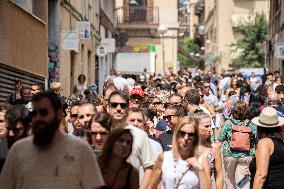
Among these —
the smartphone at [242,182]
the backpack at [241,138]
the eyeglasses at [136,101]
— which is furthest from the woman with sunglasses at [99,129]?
the eyeglasses at [136,101]

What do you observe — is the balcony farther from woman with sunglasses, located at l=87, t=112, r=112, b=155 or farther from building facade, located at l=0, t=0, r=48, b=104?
woman with sunglasses, located at l=87, t=112, r=112, b=155

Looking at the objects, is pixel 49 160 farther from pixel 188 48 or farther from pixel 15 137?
pixel 188 48

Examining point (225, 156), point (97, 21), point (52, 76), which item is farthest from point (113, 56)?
point (225, 156)

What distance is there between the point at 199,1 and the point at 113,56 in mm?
54839

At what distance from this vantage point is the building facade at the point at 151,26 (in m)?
58.0

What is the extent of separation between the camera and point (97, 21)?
4097 cm

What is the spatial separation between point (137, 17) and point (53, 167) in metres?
53.0

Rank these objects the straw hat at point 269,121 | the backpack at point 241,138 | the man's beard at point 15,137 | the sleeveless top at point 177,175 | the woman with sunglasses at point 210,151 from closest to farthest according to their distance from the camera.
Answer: the man's beard at point 15,137, the sleeveless top at point 177,175, the straw hat at point 269,121, the woman with sunglasses at point 210,151, the backpack at point 241,138

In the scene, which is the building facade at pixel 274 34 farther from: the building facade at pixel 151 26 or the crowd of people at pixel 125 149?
the crowd of people at pixel 125 149

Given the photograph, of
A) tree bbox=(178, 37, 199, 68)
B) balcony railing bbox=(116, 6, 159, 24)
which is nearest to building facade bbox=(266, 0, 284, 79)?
balcony railing bbox=(116, 6, 159, 24)

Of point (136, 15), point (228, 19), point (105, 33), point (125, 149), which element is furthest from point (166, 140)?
point (228, 19)

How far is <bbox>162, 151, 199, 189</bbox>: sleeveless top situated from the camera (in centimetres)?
895

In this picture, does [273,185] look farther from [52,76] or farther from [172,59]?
[172,59]

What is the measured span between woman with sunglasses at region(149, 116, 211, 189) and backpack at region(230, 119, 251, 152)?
405 cm
